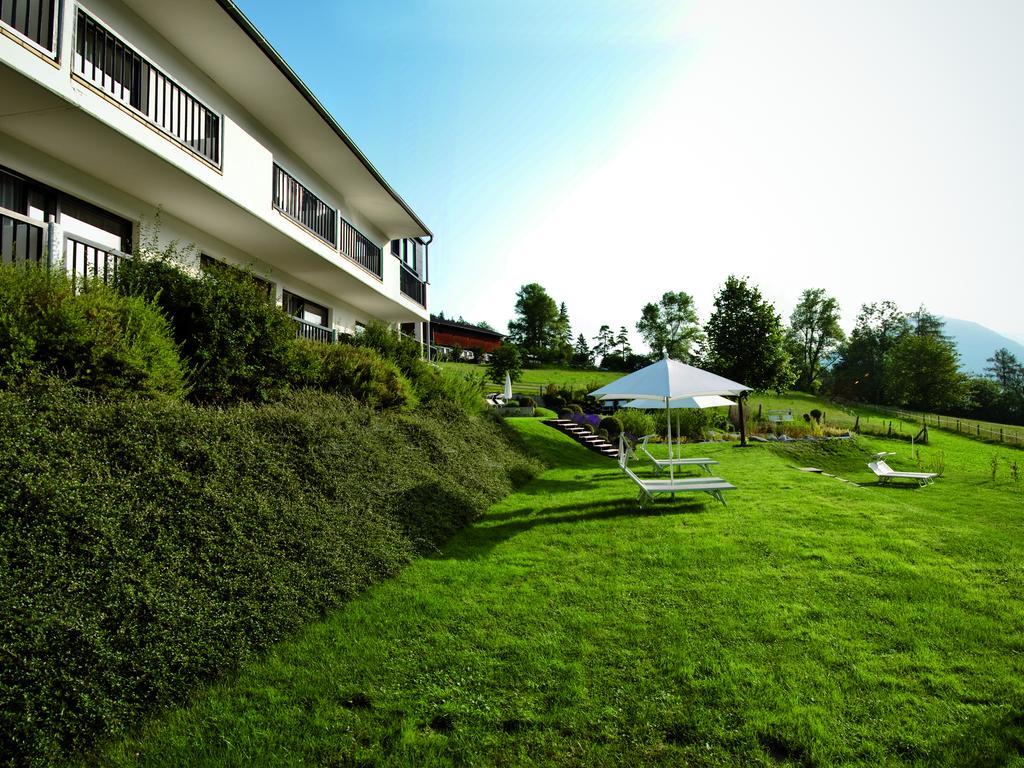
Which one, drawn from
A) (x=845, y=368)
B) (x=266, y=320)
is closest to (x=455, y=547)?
(x=266, y=320)

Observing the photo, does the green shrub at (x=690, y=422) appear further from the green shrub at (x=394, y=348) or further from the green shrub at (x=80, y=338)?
the green shrub at (x=80, y=338)

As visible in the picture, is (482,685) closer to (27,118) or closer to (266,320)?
(266,320)

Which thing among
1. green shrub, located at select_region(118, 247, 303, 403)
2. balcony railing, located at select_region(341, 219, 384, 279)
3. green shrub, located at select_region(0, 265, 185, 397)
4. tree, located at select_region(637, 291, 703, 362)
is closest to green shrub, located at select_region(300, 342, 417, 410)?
green shrub, located at select_region(118, 247, 303, 403)

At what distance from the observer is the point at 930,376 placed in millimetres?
48281

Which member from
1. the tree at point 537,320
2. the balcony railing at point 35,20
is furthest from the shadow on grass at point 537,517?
the tree at point 537,320

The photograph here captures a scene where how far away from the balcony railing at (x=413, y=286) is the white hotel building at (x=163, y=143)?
4.95m

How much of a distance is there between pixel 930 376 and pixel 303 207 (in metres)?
56.3

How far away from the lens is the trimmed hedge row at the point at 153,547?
307cm

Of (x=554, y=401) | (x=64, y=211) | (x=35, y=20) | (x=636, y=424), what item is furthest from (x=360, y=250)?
(x=554, y=401)

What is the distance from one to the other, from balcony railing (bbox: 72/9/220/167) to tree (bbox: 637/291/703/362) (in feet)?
246

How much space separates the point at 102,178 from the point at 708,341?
94.6 ft

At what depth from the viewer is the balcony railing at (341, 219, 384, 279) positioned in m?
15.8

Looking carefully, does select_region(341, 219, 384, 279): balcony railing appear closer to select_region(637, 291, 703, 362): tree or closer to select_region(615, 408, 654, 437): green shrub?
select_region(615, 408, 654, 437): green shrub

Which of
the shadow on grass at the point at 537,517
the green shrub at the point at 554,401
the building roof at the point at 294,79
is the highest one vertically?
the building roof at the point at 294,79
